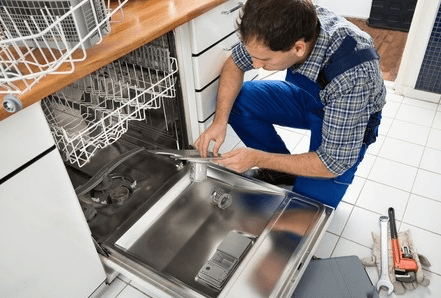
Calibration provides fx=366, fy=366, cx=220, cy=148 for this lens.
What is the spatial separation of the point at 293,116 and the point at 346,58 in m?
0.48

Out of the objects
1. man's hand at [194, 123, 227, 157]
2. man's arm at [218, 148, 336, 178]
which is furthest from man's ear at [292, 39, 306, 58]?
man's hand at [194, 123, 227, 157]

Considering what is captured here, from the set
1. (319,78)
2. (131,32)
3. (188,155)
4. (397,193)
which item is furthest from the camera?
(397,193)

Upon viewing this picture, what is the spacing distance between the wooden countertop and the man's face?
0.86 ft

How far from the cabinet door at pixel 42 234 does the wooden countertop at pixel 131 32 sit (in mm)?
175

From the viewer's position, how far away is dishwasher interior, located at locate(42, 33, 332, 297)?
3.64 ft

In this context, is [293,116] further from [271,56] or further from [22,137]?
[22,137]

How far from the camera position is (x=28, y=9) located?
0.84 m

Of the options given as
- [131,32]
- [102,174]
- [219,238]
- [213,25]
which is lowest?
[219,238]

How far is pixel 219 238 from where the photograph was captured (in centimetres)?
126

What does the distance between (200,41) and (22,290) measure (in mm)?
966

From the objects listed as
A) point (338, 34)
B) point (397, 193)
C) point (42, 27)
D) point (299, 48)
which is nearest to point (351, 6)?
point (397, 193)

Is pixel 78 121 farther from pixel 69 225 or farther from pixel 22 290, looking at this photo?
pixel 22 290

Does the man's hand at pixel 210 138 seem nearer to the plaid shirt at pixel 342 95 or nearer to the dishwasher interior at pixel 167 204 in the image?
the dishwasher interior at pixel 167 204

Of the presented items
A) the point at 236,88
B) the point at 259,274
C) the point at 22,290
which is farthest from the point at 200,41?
the point at 22,290
